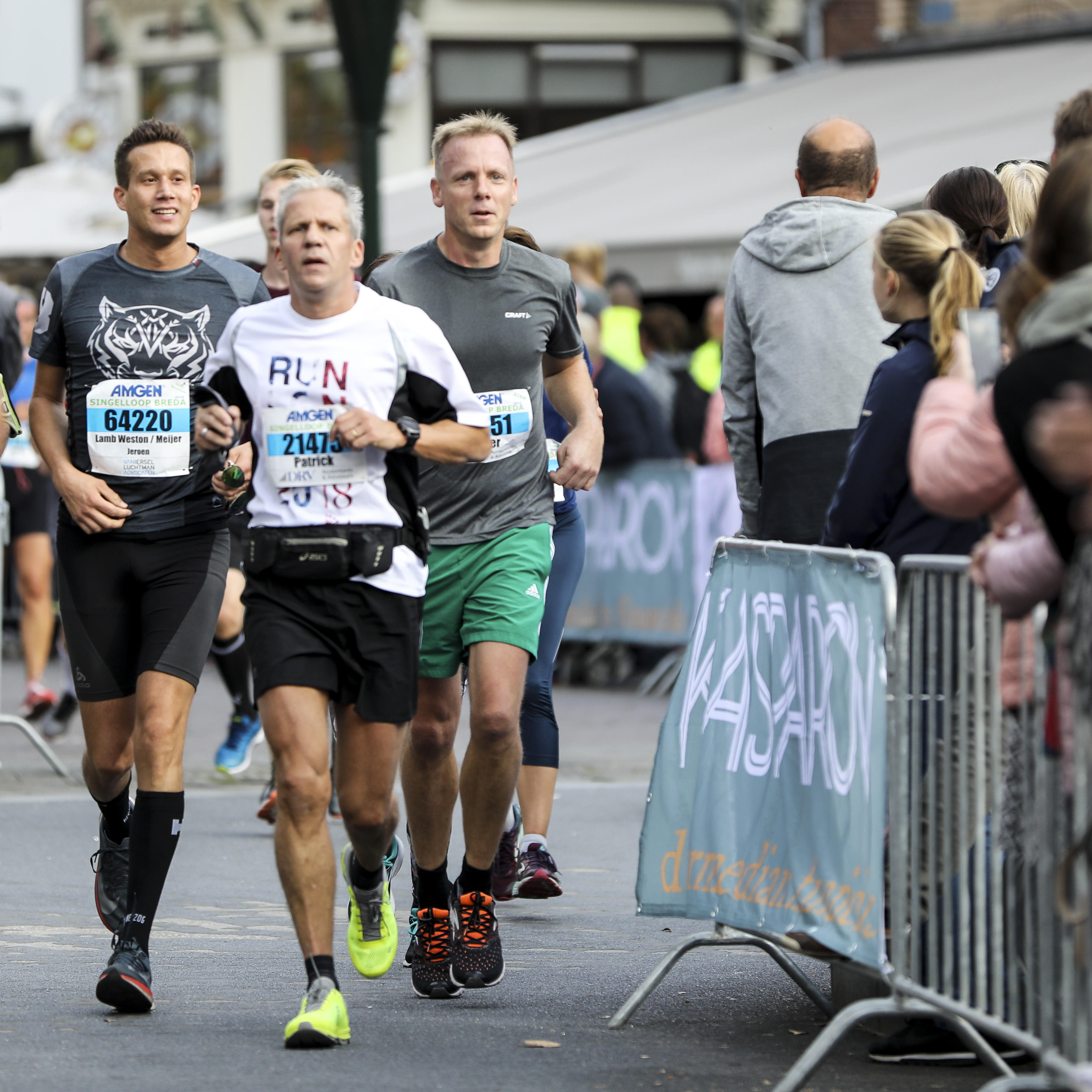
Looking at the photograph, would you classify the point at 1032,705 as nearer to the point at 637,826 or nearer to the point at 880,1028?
the point at 880,1028

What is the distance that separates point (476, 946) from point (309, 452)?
142cm

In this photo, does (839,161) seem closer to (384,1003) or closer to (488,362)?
(488,362)

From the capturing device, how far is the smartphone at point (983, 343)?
171 inches

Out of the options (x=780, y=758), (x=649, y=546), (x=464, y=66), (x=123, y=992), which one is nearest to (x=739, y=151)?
(x=649, y=546)

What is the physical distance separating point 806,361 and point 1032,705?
236 cm

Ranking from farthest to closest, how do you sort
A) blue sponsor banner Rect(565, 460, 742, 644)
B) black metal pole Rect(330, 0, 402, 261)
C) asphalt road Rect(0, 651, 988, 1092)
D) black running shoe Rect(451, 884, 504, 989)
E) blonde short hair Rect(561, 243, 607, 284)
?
1. blonde short hair Rect(561, 243, 607, 284)
2. blue sponsor banner Rect(565, 460, 742, 644)
3. black metal pole Rect(330, 0, 402, 261)
4. black running shoe Rect(451, 884, 504, 989)
5. asphalt road Rect(0, 651, 988, 1092)

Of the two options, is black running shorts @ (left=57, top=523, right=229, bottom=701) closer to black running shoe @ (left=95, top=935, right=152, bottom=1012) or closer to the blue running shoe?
black running shoe @ (left=95, top=935, right=152, bottom=1012)

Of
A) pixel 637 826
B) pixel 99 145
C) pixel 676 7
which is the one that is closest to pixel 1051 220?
pixel 637 826

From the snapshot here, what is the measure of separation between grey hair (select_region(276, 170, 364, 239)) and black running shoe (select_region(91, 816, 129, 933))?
1.79 metres

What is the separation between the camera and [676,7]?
28.2 metres

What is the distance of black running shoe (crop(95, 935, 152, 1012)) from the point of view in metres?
5.40

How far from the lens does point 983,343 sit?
436cm

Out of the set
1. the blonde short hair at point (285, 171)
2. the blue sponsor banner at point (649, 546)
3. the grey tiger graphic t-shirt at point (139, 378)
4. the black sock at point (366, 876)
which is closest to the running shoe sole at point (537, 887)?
the black sock at point (366, 876)

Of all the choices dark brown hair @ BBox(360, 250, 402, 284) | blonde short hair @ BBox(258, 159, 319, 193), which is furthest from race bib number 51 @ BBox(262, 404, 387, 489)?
blonde short hair @ BBox(258, 159, 319, 193)
